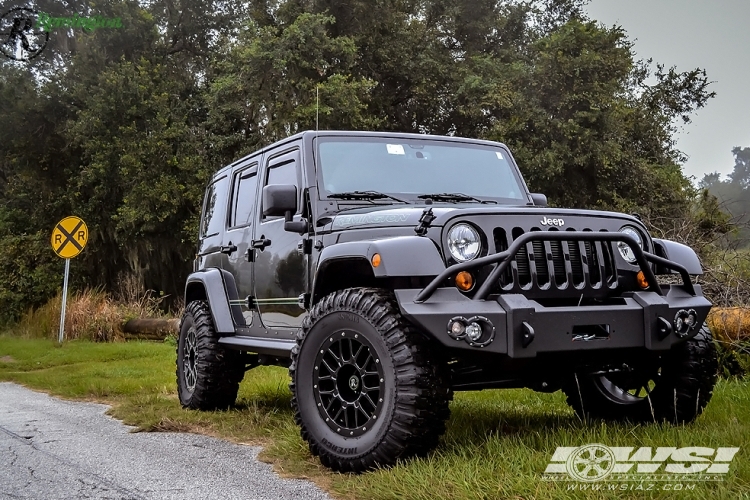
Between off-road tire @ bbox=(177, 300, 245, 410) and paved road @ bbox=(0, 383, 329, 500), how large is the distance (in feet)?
2.28

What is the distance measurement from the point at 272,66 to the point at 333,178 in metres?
15.7

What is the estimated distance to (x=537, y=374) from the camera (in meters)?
4.60

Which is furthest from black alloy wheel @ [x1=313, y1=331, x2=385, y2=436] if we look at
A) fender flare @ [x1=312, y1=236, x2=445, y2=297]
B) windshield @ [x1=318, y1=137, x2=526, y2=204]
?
windshield @ [x1=318, y1=137, x2=526, y2=204]

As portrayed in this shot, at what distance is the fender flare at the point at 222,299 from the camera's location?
6.46m

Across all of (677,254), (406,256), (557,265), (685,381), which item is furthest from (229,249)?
(685,381)

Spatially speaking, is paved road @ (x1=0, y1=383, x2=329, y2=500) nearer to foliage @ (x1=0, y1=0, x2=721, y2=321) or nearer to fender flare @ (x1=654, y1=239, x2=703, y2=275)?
fender flare @ (x1=654, y1=239, x2=703, y2=275)

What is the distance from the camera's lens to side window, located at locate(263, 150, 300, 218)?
5.71 m

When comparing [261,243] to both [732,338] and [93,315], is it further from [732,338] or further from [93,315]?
[93,315]

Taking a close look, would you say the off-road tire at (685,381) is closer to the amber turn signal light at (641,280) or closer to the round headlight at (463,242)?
the amber turn signal light at (641,280)

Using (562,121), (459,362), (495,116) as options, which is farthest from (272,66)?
(459,362)

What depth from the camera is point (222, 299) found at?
6.62 metres

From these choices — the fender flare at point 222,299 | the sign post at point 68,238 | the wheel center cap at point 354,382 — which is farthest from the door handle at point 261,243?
the sign post at point 68,238

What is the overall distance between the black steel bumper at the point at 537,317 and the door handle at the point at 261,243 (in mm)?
2096

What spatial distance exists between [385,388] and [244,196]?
3.13m
